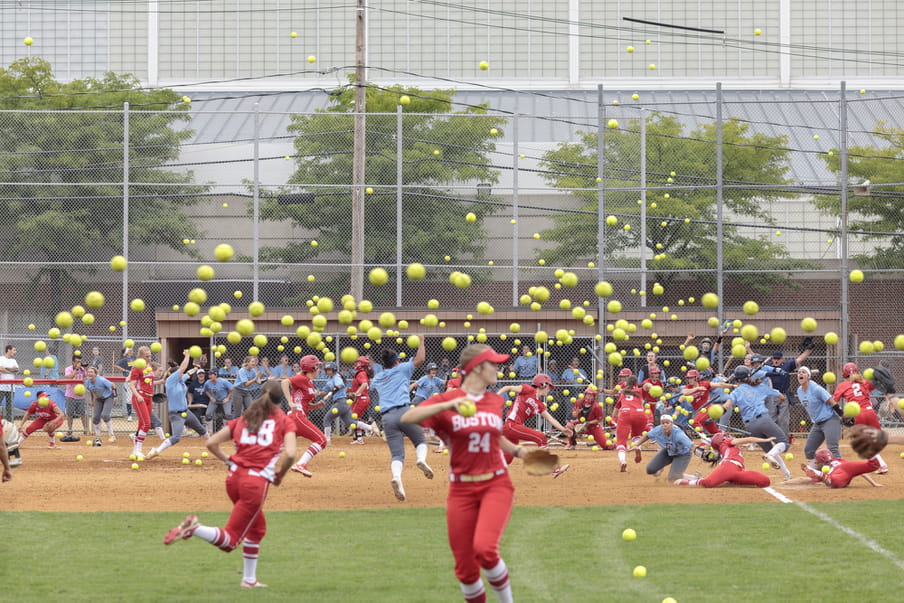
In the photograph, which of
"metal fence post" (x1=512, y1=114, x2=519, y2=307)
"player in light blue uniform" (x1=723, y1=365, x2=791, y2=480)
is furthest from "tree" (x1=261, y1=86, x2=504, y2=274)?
"player in light blue uniform" (x1=723, y1=365, x2=791, y2=480)

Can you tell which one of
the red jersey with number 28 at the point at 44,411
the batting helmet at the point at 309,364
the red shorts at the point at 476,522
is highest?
the batting helmet at the point at 309,364

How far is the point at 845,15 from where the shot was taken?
46375 millimetres

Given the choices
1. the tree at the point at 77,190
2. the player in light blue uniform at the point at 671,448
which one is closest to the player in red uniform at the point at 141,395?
the tree at the point at 77,190

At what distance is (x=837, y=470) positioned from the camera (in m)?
16.8

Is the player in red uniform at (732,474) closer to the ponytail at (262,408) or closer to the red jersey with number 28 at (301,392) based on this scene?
the red jersey with number 28 at (301,392)

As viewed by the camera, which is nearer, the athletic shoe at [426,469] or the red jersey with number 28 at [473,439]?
the red jersey with number 28 at [473,439]

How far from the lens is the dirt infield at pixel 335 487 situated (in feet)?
52.0

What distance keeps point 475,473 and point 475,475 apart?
15mm

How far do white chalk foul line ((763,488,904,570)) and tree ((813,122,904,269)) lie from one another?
13.4 meters

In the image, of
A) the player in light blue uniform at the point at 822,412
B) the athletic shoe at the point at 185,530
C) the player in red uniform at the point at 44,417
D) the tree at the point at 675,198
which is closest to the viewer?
the athletic shoe at the point at 185,530

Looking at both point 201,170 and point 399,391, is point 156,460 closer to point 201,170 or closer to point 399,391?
point 399,391

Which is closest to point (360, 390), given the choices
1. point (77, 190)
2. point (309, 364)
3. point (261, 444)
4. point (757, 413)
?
point (309, 364)

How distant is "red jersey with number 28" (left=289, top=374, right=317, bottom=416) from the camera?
1936cm

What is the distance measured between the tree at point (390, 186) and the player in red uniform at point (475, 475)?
19.7m
